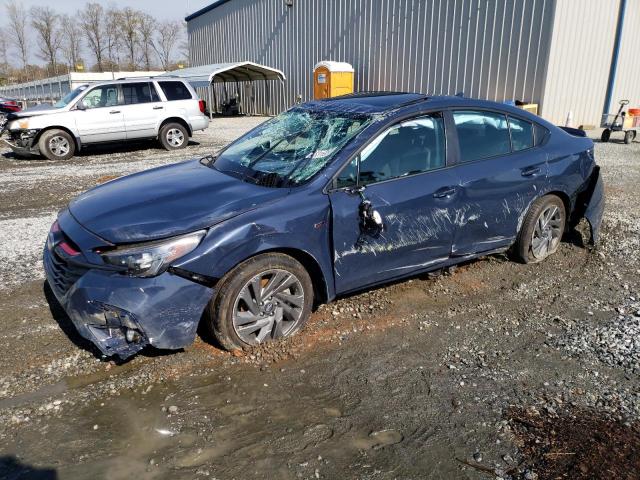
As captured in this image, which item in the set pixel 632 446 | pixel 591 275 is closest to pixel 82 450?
pixel 632 446

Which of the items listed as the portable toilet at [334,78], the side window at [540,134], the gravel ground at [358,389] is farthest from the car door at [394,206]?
the portable toilet at [334,78]

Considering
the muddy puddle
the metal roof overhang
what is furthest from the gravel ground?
the metal roof overhang

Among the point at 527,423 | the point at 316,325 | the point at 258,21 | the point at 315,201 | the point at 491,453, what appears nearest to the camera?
the point at 491,453

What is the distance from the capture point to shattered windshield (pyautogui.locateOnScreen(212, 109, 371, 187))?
12.4ft

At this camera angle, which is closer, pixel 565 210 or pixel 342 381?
pixel 342 381

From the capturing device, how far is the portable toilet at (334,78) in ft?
60.3

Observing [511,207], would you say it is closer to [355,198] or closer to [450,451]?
[355,198]

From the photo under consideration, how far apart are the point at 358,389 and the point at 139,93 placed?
11.3 metres

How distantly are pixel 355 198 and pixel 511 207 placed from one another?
1.72m

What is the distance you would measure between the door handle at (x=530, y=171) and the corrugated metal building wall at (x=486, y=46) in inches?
410

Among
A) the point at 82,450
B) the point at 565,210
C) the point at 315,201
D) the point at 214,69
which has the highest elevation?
the point at 214,69

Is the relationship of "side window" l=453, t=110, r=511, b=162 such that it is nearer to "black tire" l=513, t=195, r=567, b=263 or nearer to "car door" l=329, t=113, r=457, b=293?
"car door" l=329, t=113, r=457, b=293

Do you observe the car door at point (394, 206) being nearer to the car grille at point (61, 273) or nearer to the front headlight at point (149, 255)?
the front headlight at point (149, 255)

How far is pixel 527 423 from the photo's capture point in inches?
112
